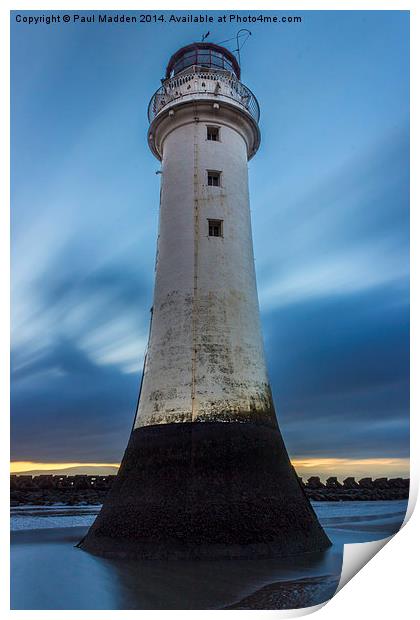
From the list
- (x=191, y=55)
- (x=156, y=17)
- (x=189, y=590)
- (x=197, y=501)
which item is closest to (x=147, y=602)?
(x=189, y=590)

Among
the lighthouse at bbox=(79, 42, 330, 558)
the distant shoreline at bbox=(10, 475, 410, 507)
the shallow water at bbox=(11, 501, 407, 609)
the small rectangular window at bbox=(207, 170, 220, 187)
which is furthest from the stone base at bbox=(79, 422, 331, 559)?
the distant shoreline at bbox=(10, 475, 410, 507)

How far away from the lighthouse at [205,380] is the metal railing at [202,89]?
0.03 metres

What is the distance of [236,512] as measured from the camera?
7.36 m

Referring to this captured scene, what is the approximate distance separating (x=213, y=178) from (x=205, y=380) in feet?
12.6

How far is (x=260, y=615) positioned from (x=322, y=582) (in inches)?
47.5

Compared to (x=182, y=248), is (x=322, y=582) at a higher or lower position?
lower

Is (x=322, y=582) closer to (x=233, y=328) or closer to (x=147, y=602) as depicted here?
(x=147, y=602)

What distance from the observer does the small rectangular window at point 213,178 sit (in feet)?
32.2

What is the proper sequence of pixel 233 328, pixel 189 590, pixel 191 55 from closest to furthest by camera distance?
pixel 189 590
pixel 233 328
pixel 191 55

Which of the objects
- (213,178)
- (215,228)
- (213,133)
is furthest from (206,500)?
(213,133)

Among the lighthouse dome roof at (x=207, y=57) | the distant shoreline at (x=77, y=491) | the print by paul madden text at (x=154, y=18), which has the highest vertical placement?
the lighthouse dome roof at (x=207, y=57)

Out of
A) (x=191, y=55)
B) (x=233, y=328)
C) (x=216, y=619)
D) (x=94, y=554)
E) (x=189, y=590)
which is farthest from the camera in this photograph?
(x=191, y=55)

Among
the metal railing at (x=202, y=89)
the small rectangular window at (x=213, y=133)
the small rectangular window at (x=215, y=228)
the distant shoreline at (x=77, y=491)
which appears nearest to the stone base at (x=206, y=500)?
the small rectangular window at (x=215, y=228)

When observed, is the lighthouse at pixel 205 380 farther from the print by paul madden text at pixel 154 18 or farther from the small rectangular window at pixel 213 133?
the print by paul madden text at pixel 154 18
